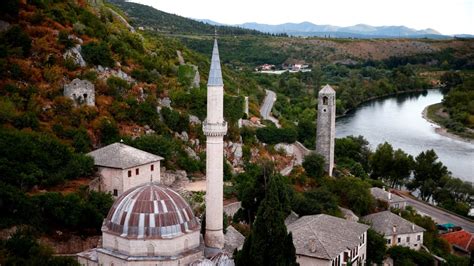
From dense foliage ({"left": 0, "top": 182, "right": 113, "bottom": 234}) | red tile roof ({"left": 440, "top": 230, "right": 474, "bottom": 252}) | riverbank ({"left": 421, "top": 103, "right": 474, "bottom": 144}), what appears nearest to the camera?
dense foliage ({"left": 0, "top": 182, "right": 113, "bottom": 234})

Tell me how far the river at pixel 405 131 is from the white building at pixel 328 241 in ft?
90.3

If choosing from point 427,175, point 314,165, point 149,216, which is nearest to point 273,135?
point 314,165

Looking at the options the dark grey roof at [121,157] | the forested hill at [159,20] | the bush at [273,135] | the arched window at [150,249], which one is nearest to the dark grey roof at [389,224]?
the bush at [273,135]

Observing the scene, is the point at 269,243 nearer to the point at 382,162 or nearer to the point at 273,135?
the point at 273,135

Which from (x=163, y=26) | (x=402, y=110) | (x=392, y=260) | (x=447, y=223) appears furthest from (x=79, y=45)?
(x=163, y=26)

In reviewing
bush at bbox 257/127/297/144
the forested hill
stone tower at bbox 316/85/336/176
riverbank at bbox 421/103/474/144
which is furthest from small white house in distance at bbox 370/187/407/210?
the forested hill

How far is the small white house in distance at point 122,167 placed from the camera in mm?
23859

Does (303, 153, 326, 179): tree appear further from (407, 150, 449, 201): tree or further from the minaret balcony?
the minaret balcony

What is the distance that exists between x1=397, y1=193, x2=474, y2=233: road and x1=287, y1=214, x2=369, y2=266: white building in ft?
45.1

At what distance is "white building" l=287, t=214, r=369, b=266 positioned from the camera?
22688 mm

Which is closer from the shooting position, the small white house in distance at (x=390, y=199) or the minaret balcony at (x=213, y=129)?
the minaret balcony at (x=213, y=129)

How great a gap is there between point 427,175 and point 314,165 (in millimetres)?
11853

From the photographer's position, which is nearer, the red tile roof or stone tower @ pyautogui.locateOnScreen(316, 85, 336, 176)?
the red tile roof

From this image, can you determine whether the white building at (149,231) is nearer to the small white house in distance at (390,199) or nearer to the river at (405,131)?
the small white house in distance at (390,199)
